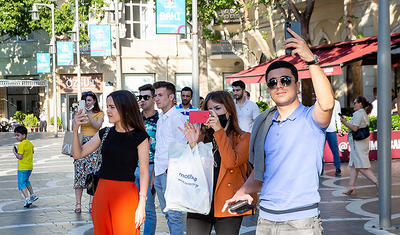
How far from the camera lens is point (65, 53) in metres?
38.5

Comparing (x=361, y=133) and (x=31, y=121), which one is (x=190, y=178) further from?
(x=31, y=121)

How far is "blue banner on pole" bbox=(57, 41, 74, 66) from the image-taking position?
126ft

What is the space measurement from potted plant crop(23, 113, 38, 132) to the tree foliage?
19.5ft

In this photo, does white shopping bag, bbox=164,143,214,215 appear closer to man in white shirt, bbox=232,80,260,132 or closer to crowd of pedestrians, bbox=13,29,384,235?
crowd of pedestrians, bbox=13,29,384,235

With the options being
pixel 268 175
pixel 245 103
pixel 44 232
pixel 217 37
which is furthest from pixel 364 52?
pixel 217 37

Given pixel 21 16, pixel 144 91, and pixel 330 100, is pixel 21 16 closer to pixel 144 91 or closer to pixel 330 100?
pixel 144 91

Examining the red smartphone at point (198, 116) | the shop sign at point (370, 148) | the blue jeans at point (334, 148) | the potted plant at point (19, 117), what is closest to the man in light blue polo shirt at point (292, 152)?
the red smartphone at point (198, 116)

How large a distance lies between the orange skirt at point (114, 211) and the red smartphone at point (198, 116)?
1020mm

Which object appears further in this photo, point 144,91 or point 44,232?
point 44,232

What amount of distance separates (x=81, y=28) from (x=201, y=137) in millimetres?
37623

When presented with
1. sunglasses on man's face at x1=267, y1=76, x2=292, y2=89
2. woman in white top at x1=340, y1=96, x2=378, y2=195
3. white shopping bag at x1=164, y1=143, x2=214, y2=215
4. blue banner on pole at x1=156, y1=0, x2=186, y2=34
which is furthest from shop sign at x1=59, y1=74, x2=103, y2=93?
sunglasses on man's face at x1=267, y1=76, x2=292, y2=89

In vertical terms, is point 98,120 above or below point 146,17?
below

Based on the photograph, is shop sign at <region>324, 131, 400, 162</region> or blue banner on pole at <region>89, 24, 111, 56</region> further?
blue banner on pole at <region>89, 24, 111, 56</region>

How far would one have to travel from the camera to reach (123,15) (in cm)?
4297
